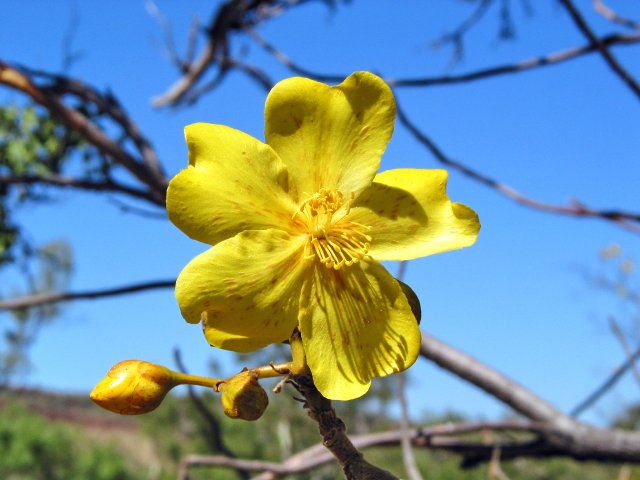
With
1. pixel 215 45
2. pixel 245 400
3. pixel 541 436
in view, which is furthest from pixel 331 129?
pixel 215 45

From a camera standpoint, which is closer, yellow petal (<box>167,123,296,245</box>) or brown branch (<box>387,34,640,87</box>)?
yellow petal (<box>167,123,296,245</box>)

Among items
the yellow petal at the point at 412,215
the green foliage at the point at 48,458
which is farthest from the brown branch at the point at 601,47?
the green foliage at the point at 48,458

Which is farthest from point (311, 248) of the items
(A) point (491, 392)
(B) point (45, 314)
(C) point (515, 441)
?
(B) point (45, 314)

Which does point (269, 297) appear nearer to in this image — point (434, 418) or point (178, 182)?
point (178, 182)

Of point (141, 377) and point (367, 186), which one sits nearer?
point (141, 377)

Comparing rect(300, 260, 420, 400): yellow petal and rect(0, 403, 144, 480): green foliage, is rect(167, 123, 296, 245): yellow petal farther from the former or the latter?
rect(0, 403, 144, 480): green foliage

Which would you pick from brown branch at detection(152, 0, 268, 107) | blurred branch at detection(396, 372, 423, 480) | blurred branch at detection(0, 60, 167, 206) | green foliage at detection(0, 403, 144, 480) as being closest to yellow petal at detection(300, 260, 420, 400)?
blurred branch at detection(396, 372, 423, 480)

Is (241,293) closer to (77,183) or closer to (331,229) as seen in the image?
(331,229)
